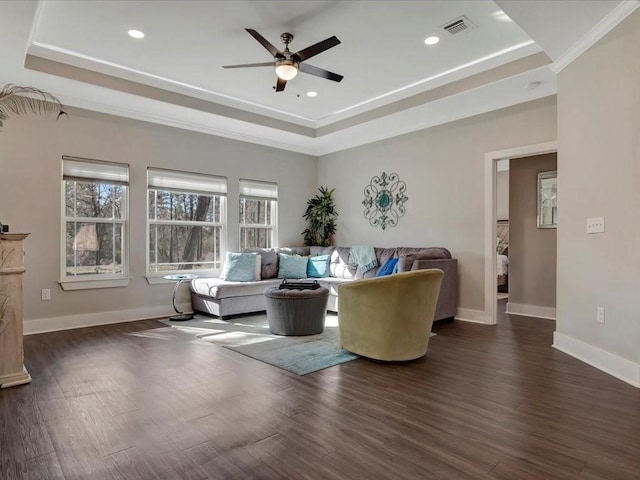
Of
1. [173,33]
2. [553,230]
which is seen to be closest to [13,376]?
[173,33]

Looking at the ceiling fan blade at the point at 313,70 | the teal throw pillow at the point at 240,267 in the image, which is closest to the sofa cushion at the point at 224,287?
the teal throw pillow at the point at 240,267

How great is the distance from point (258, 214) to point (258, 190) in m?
0.42

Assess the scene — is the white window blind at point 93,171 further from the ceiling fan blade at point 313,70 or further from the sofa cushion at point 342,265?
the sofa cushion at point 342,265

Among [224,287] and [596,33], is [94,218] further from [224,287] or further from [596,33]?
[596,33]

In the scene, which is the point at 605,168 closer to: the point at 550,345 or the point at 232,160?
the point at 550,345

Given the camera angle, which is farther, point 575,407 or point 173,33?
point 173,33

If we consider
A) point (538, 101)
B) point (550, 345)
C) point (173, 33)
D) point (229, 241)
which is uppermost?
point (173, 33)

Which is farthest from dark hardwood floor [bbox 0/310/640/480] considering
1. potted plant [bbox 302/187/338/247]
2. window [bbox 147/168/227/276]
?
potted plant [bbox 302/187/338/247]

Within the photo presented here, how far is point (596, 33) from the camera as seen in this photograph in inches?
121

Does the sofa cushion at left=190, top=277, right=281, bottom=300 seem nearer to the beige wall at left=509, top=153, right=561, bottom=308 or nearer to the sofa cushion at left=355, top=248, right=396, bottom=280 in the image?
the sofa cushion at left=355, top=248, right=396, bottom=280

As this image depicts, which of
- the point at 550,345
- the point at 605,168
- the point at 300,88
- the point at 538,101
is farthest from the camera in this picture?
the point at 300,88

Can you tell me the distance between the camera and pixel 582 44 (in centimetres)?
325

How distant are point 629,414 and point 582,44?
291cm

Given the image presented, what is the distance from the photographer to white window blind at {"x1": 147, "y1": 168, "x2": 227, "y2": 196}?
17.6 feet
